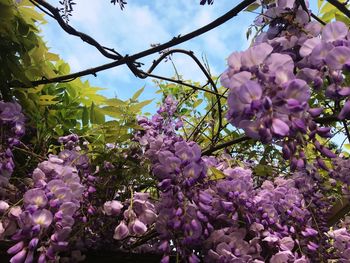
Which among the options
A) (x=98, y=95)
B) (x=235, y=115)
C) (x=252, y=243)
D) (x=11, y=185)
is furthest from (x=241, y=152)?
(x=235, y=115)

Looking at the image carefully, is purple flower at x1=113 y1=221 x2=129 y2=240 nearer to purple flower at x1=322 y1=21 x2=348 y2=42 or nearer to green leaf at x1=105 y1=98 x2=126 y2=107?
green leaf at x1=105 y1=98 x2=126 y2=107

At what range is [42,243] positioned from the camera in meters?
1.08

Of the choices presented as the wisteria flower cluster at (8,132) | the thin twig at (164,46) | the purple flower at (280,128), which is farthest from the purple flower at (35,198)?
the purple flower at (280,128)

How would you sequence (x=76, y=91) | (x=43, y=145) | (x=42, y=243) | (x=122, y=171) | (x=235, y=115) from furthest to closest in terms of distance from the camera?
1. (x=76, y=91)
2. (x=43, y=145)
3. (x=122, y=171)
4. (x=42, y=243)
5. (x=235, y=115)

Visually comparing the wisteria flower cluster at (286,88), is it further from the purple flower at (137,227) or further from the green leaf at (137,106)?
the green leaf at (137,106)

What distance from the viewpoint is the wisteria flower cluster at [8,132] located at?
4.05 feet

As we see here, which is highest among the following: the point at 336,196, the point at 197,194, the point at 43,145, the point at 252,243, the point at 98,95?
the point at 98,95

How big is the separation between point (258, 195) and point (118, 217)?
0.37 meters

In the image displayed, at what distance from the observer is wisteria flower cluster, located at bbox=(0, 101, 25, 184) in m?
1.23

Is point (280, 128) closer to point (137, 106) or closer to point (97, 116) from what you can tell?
point (137, 106)

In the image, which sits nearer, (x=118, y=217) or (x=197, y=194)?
(x=197, y=194)

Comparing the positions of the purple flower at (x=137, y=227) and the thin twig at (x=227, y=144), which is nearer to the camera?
the purple flower at (x=137, y=227)

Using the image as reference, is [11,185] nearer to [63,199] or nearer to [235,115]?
[63,199]

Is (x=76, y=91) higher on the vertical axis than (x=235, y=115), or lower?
higher
